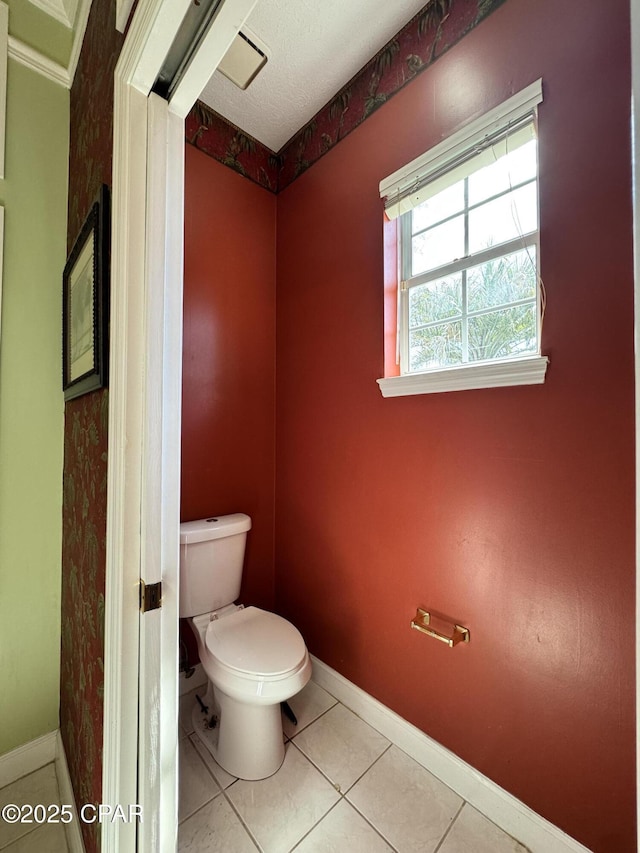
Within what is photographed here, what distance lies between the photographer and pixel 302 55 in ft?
4.79

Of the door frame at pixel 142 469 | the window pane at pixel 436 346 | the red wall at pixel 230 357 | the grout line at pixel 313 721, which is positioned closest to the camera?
the door frame at pixel 142 469

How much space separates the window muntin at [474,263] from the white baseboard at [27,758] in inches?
76.3

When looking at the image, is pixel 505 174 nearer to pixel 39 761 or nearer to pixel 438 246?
pixel 438 246

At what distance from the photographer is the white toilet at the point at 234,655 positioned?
1211mm

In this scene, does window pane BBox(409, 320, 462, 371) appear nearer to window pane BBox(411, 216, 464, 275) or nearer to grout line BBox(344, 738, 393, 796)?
window pane BBox(411, 216, 464, 275)

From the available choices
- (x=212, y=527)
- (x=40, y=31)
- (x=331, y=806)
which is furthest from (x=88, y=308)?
(x=331, y=806)

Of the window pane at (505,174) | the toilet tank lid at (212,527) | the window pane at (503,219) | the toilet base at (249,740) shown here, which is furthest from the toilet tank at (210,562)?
the window pane at (505,174)

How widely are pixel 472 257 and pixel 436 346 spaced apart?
1.08 feet

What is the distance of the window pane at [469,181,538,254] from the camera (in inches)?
44.9

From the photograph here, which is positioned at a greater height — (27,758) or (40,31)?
(40,31)

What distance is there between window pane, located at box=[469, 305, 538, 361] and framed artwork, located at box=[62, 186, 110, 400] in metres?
1.15

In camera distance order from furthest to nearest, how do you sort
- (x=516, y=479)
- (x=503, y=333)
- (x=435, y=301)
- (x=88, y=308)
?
1. (x=435, y=301)
2. (x=503, y=333)
3. (x=516, y=479)
4. (x=88, y=308)

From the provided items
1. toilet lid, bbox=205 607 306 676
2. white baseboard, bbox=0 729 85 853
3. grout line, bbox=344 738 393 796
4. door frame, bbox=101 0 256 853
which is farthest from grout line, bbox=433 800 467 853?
white baseboard, bbox=0 729 85 853

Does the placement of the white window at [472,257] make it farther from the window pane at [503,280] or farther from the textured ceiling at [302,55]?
the textured ceiling at [302,55]
